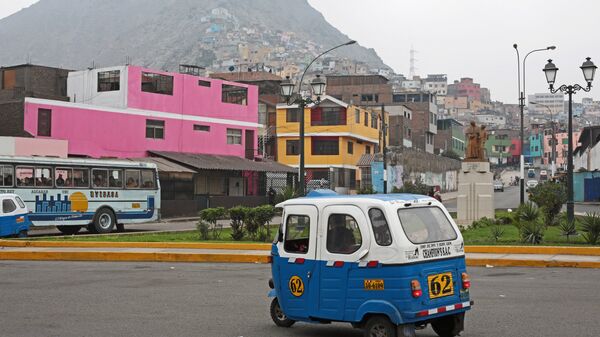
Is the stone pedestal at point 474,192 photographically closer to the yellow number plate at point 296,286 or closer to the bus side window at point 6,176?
the bus side window at point 6,176

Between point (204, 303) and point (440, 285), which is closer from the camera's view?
point (440, 285)

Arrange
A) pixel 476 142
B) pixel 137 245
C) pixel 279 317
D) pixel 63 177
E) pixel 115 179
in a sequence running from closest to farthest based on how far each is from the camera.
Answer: pixel 279 317
pixel 137 245
pixel 63 177
pixel 476 142
pixel 115 179

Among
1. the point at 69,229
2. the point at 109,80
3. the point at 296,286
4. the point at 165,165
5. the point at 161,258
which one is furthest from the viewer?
the point at 109,80

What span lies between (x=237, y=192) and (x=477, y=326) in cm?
4494

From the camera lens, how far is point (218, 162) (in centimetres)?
5075

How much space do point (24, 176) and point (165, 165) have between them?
52.0 ft

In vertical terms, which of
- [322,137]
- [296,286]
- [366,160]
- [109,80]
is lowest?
[296,286]

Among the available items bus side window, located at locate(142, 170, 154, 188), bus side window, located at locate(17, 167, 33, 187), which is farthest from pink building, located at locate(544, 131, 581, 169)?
bus side window, located at locate(17, 167, 33, 187)

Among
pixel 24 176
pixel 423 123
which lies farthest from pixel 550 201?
pixel 423 123

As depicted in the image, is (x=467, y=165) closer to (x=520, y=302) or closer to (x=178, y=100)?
(x=520, y=302)

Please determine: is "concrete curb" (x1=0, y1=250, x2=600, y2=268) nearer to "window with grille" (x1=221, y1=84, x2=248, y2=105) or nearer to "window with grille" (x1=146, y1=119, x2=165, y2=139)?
"window with grille" (x1=146, y1=119, x2=165, y2=139)

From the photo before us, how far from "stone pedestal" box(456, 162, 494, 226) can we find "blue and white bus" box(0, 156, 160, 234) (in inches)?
531

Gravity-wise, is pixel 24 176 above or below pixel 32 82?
below

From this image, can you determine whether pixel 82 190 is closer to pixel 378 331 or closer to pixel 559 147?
pixel 378 331
